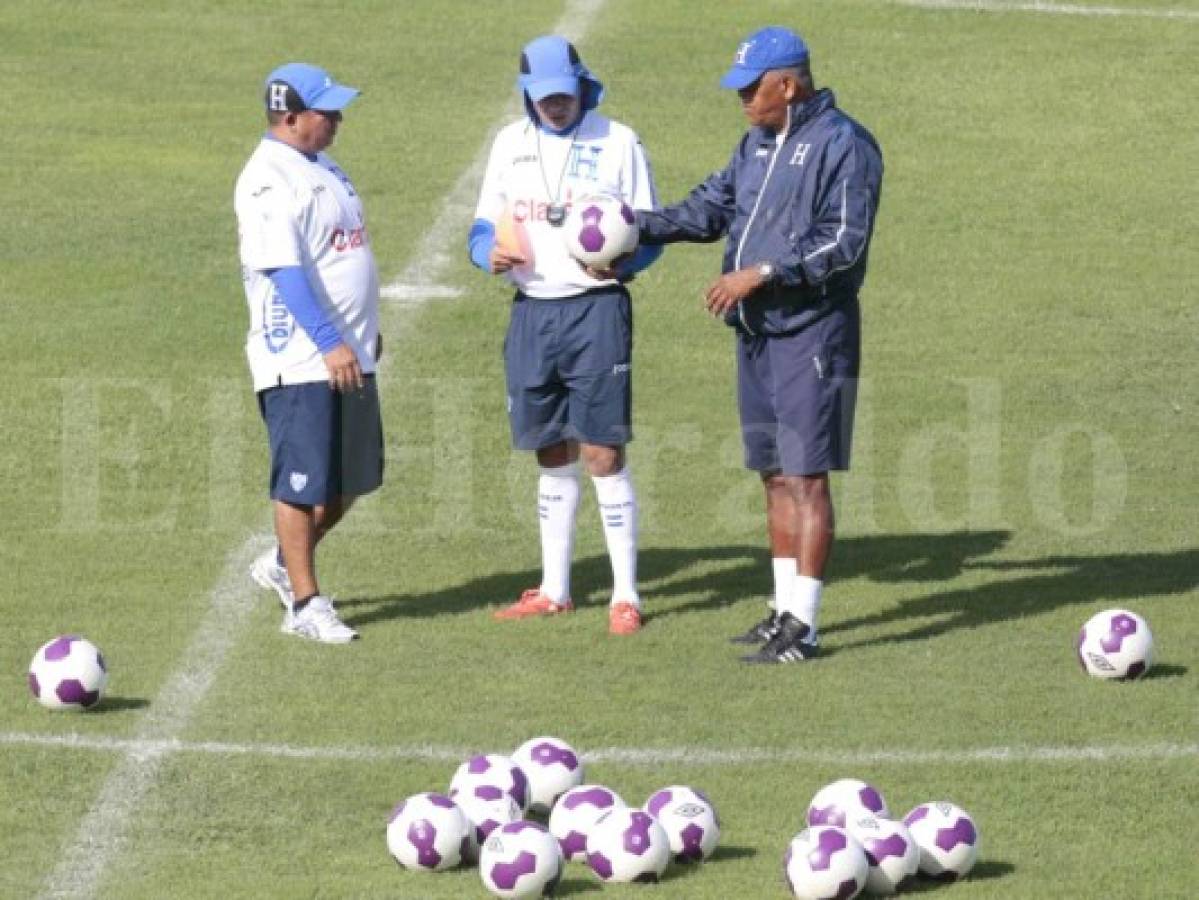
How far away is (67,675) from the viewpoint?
1132 cm

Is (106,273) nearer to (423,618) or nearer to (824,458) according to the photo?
(423,618)

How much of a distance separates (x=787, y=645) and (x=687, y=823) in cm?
269

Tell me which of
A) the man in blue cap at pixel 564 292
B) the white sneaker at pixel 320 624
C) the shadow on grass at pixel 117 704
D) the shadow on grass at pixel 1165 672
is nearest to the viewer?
the shadow on grass at pixel 117 704

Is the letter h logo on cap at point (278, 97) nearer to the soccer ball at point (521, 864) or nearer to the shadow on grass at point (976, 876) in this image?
the soccer ball at point (521, 864)

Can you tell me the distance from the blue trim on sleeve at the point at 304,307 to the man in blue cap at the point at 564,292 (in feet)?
2.70

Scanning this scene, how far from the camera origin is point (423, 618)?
12.9 metres

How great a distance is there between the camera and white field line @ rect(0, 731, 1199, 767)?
10945mm

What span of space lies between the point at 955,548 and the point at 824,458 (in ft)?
7.20

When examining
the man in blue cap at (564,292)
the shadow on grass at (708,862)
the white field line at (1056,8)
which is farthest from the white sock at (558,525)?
the white field line at (1056,8)

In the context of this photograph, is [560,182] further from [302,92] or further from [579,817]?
[579,817]

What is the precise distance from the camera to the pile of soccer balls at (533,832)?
30.4ft

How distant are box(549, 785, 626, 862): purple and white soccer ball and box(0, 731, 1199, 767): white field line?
46.5 inches

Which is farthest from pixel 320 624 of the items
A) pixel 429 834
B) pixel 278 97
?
pixel 429 834

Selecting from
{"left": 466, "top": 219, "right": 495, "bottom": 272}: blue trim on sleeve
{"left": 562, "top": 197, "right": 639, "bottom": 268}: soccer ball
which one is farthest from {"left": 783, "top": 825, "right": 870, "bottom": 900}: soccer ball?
{"left": 466, "top": 219, "right": 495, "bottom": 272}: blue trim on sleeve
